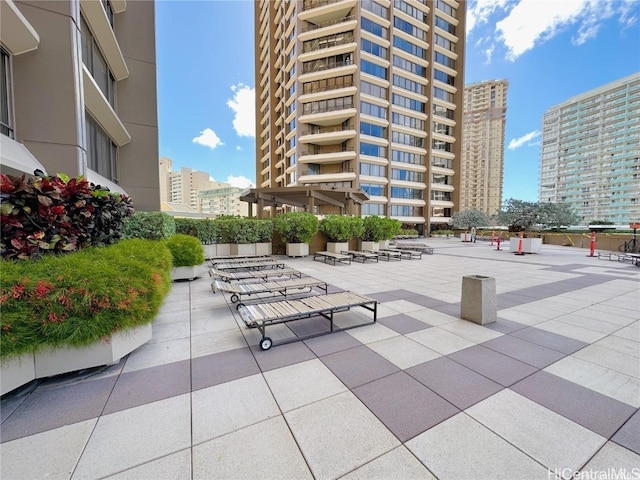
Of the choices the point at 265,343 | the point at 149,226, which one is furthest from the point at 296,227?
the point at 265,343

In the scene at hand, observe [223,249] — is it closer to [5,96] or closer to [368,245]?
[5,96]

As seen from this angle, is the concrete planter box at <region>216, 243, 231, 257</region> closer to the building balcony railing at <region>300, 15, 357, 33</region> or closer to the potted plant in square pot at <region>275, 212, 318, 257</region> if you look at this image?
the potted plant in square pot at <region>275, 212, 318, 257</region>

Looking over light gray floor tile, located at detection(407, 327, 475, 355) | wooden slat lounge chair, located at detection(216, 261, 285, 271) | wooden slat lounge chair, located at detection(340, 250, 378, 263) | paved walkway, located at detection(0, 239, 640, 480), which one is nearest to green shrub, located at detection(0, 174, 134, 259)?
paved walkway, located at detection(0, 239, 640, 480)

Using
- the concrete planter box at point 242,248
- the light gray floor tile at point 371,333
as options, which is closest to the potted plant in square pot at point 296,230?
the concrete planter box at point 242,248

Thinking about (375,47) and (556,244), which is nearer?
(556,244)

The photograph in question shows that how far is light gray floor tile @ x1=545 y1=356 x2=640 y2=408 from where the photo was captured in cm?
287

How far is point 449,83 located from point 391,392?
59057mm

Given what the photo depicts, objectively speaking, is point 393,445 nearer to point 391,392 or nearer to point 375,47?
point 391,392

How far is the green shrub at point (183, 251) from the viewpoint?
8266mm

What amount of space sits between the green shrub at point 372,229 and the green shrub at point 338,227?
1.32 meters

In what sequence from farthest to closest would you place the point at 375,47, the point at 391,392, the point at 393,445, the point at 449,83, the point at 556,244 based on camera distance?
the point at 449,83 < the point at 375,47 < the point at 556,244 < the point at 391,392 < the point at 393,445

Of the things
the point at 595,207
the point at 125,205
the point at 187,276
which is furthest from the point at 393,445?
the point at 595,207

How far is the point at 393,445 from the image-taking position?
2.19 meters

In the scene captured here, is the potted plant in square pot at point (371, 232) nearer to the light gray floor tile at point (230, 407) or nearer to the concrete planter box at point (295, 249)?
the concrete planter box at point (295, 249)
